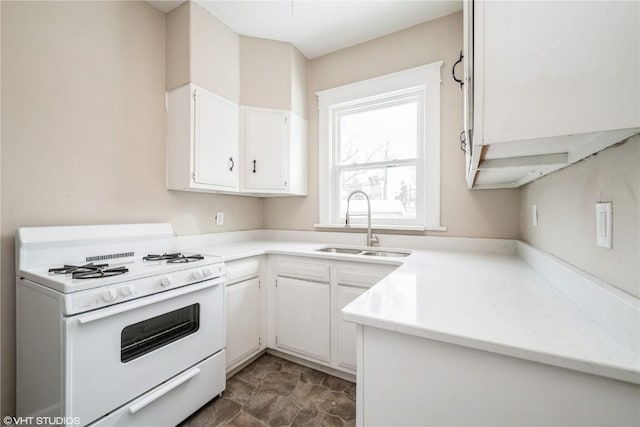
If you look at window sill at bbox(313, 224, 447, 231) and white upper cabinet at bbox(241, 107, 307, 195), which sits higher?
white upper cabinet at bbox(241, 107, 307, 195)

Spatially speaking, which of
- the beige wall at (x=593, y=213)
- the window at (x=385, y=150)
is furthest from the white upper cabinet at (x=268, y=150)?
the beige wall at (x=593, y=213)

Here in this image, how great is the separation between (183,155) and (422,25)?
2.26m

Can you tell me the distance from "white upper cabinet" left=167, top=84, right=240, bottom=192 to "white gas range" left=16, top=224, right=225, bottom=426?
571 millimetres

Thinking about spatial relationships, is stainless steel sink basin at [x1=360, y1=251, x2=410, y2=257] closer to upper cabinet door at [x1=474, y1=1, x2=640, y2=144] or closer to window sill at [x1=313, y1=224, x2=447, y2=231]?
window sill at [x1=313, y1=224, x2=447, y2=231]

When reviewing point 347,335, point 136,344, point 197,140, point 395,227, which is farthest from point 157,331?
point 395,227

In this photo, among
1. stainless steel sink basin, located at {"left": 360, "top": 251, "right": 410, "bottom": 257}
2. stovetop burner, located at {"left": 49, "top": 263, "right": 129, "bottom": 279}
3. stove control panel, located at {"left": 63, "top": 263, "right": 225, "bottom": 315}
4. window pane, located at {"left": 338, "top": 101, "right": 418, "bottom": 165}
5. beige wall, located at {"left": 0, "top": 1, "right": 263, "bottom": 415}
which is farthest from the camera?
window pane, located at {"left": 338, "top": 101, "right": 418, "bottom": 165}

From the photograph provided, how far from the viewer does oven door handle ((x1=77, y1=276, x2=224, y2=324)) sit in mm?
1128

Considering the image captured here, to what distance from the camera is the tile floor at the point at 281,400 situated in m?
1.54

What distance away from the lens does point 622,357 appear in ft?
1.87

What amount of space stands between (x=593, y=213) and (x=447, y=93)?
1672 mm

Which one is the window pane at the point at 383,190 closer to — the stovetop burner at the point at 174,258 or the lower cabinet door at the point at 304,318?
the lower cabinet door at the point at 304,318

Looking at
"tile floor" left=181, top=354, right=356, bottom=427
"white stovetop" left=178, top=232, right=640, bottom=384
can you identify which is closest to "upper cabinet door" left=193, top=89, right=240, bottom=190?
"tile floor" left=181, top=354, right=356, bottom=427

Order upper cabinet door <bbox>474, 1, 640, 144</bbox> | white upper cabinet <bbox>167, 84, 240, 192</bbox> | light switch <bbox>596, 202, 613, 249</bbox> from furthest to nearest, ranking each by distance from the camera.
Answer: white upper cabinet <bbox>167, 84, 240, 192</bbox> → light switch <bbox>596, 202, 613, 249</bbox> → upper cabinet door <bbox>474, 1, 640, 144</bbox>

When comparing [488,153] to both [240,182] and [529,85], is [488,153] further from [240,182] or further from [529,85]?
[240,182]
